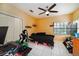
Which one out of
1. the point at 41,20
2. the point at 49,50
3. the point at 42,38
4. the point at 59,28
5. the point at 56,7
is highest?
the point at 56,7

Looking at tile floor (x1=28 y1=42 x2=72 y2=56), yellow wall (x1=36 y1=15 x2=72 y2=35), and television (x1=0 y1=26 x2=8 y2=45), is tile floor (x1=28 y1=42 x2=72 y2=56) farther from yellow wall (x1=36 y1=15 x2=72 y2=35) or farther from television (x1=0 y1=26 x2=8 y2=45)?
television (x1=0 y1=26 x2=8 y2=45)

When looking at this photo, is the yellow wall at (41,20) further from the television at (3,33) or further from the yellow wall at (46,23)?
the television at (3,33)

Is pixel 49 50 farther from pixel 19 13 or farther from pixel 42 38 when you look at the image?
pixel 19 13

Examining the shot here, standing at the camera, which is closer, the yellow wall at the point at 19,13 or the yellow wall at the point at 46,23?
the yellow wall at the point at 19,13

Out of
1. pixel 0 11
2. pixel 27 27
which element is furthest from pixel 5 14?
pixel 27 27

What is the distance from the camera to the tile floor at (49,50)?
2.06m

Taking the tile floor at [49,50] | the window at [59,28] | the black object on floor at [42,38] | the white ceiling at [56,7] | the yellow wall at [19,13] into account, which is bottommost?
the tile floor at [49,50]

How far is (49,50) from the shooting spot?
2088 millimetres

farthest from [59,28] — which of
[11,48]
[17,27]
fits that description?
[11,48]

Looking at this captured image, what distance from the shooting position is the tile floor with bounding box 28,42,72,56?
206 cm

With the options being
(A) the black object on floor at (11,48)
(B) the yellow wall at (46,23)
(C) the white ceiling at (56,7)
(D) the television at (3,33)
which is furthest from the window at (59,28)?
(D) the television at (3,33)

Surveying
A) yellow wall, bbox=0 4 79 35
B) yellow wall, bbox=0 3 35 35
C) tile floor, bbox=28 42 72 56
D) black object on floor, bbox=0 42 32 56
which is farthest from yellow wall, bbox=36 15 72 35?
black object on floor, bbox=0 42 32 56

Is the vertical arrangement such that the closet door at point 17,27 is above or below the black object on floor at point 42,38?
above

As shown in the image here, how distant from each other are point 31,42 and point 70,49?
0.72 metres
